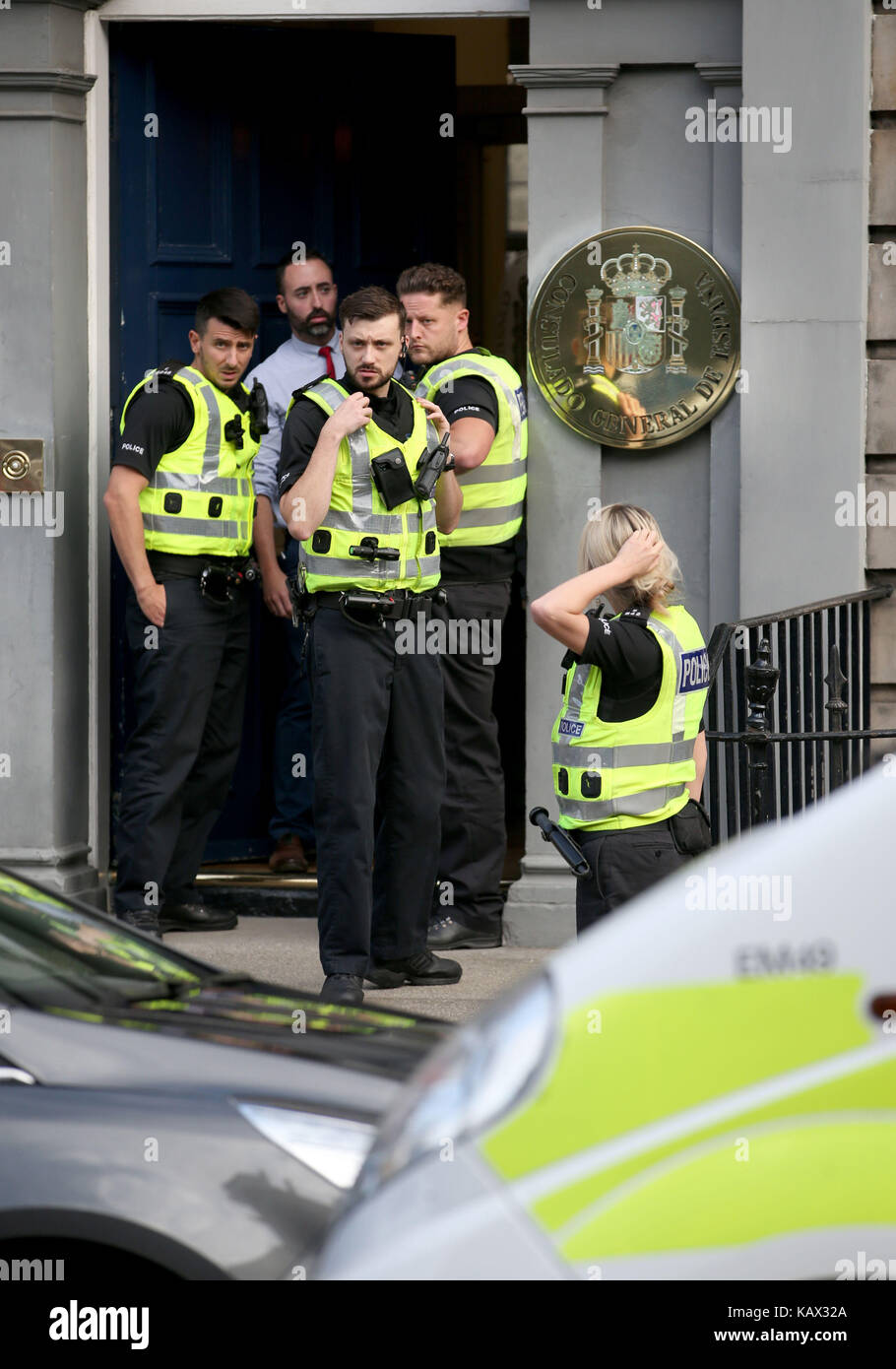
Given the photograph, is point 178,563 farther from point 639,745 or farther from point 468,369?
point 639,745

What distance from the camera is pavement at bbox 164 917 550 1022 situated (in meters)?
6.79

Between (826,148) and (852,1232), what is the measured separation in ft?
19.6

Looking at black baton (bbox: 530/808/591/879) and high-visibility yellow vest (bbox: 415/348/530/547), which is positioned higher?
high-visibility yellow vest (bbox: 415/348/530/547)

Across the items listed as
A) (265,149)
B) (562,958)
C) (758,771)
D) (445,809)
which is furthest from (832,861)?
(265,149)

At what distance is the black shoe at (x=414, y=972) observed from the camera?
698 centimetres

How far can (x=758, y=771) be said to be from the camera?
19.9 feet

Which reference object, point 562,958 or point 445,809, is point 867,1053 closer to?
point 562,958

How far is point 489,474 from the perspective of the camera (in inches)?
294

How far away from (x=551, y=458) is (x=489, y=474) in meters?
0.33

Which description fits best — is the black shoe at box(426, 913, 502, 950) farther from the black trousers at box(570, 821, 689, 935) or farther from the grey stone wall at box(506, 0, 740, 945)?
the black trousers at box(570, 821, 689, 935)

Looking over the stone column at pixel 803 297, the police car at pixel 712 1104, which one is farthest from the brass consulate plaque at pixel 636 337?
the police car at pixel 712 1104

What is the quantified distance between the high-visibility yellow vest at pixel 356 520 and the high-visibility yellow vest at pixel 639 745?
1445 mm

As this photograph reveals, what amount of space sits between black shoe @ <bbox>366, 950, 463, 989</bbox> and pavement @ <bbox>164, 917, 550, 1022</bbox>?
1.2 inches

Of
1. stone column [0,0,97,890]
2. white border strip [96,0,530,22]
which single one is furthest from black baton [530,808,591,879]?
white border strip [96,0,530,22]
